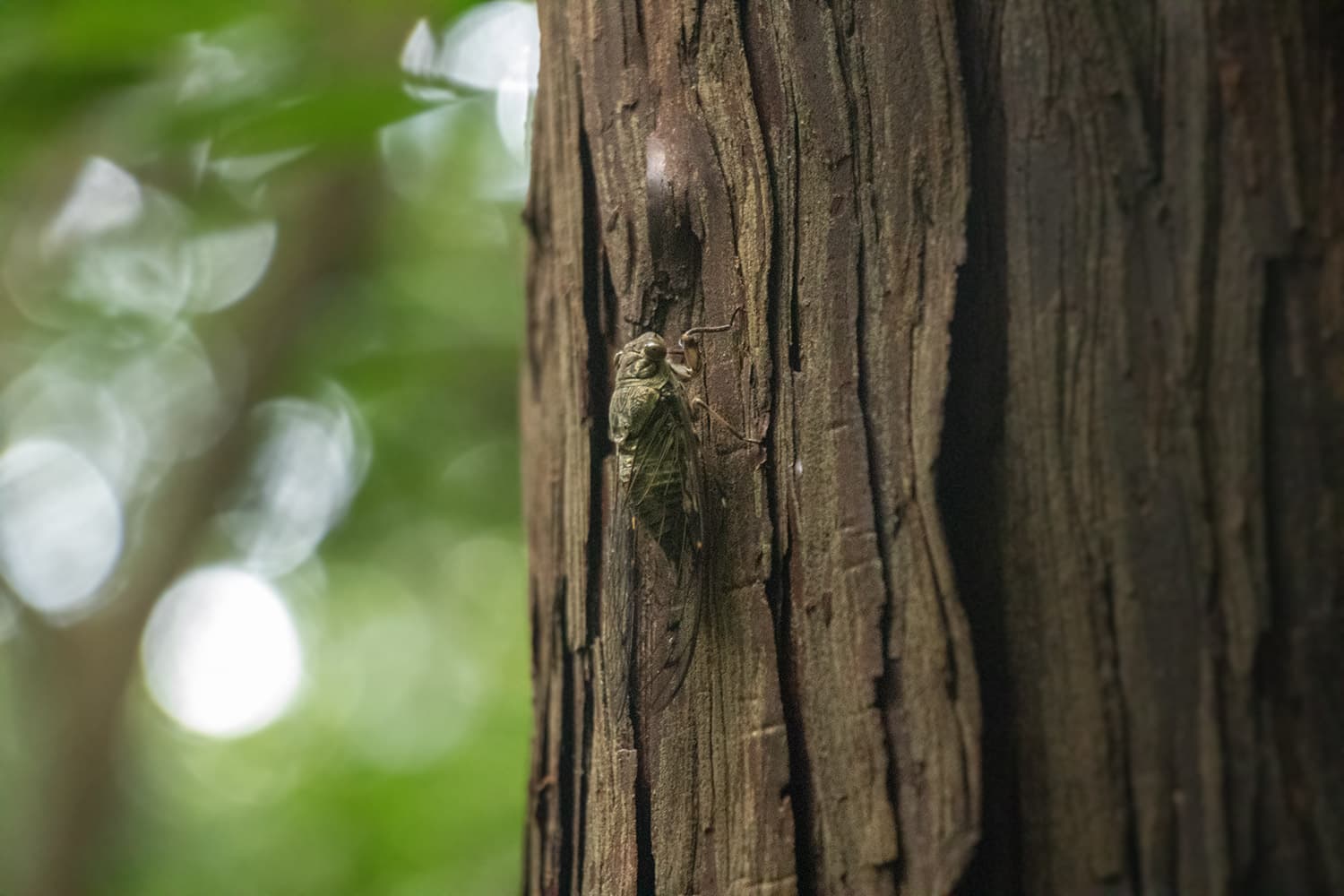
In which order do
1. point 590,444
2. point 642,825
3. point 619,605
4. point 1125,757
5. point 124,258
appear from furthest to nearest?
point 124,258 < point 590,444 < point 619,605 < point 642,825 < point 1125,757

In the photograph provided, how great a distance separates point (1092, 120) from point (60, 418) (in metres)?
7.98

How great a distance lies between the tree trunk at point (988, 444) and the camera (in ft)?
3.33

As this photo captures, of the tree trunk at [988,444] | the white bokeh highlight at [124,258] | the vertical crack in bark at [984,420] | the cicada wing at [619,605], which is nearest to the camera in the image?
the tree trunk at [988,444]

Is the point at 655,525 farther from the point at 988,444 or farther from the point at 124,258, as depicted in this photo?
the point at 124,258

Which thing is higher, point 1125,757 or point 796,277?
point 796,277

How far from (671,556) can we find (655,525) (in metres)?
0.07

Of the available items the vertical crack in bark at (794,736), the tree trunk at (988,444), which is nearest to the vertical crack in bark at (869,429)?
the tree trunk at (988,444)

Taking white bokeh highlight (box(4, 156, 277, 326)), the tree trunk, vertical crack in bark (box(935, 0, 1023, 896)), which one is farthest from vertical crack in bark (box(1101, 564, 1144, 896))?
white bokeh highlight (box(4, 156, 277, 326))

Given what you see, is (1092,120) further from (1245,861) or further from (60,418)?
(60,418)

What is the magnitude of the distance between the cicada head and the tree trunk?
0.04 meters

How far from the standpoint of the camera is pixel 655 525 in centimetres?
155

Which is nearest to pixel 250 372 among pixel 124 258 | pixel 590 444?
pixel 124 258

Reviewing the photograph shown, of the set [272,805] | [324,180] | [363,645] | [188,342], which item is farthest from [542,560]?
[363,645]

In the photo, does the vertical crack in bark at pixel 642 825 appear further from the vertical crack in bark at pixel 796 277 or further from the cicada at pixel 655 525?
the vertical crack in bark at pixel 796 277
